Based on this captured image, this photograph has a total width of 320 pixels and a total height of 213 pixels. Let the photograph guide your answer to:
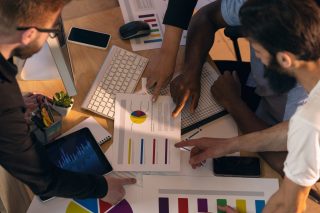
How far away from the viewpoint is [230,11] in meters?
1.60

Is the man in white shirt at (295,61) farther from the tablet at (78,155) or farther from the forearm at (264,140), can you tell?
the tablet at (78,155)

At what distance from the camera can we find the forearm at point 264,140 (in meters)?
1.40

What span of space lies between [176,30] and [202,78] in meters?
0.19

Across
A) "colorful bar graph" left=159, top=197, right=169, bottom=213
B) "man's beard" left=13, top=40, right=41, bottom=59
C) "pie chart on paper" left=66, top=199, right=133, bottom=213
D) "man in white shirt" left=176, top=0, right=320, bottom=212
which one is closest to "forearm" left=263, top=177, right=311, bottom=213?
"man in white shirt" left=176, top=0, right=320, bottom=212

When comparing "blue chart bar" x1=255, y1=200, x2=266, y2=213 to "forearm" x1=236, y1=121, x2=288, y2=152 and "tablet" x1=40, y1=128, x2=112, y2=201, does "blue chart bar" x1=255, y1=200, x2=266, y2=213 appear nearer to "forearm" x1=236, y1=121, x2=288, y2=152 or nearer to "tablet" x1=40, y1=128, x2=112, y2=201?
"forearm" x1=236, y1=121, x2=288, y2=152

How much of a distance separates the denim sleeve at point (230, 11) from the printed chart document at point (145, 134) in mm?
370

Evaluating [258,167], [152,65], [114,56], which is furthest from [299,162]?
[114,56]

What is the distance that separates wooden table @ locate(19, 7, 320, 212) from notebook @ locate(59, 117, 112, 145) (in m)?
0.01

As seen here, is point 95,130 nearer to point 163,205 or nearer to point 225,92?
point 163,205

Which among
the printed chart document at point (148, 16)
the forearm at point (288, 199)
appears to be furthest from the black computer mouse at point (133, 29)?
the forearm at point (288, 199)

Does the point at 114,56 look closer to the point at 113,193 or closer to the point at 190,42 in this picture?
the point at 190,42

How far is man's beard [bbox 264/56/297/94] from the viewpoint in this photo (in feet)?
4.26

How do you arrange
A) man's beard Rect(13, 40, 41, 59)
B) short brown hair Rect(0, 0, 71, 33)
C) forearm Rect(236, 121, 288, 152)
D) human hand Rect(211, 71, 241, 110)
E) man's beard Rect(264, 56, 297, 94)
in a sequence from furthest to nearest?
human hand Rect(211, 71, 241, 110) < forearm Rect(236, 121, 288, 152) < man's beard Rect(264, 56, 297, 94) < man's beard Rect(13, 40, 41, 59) < short brown hair Rect(0, 0, 71, 33)

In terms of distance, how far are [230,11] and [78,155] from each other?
0.73 m
